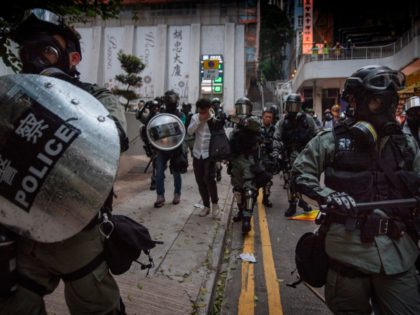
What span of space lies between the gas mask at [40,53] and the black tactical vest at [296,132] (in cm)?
502

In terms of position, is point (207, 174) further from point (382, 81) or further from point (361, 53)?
point (361, 53)

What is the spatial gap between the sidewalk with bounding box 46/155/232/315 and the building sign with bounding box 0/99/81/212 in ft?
5.69

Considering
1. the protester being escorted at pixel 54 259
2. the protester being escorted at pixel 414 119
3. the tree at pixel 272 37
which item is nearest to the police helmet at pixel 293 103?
the protester being escorted at pixel 414 119

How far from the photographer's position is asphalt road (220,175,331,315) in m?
3.25

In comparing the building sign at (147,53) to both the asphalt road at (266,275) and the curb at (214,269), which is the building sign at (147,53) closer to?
the curb at (214,269)

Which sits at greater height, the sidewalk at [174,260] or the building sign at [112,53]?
the building sign at [112,53]

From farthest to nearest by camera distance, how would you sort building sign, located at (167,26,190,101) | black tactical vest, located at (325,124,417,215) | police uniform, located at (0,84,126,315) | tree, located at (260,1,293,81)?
tree, located at (260,1,293,81), building sign, located at (167,26,190,101), black tactical vest, located at (325,124,417,215), police uniform, located at (0,84,126,315)

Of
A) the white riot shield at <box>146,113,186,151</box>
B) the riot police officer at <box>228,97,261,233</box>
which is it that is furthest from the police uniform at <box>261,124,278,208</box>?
the white riot shield at <box>146,113,186,151</box>

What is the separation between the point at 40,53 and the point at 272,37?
47053mm

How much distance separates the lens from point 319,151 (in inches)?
90.8

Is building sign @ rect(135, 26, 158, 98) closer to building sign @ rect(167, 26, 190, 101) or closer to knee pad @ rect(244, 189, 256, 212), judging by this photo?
building sign @ rect(167, 26, 190, 101)

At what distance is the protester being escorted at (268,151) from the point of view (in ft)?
19.3

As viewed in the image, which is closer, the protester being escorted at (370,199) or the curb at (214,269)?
the protester being escorted at (370,199)

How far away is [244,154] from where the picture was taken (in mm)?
5613
